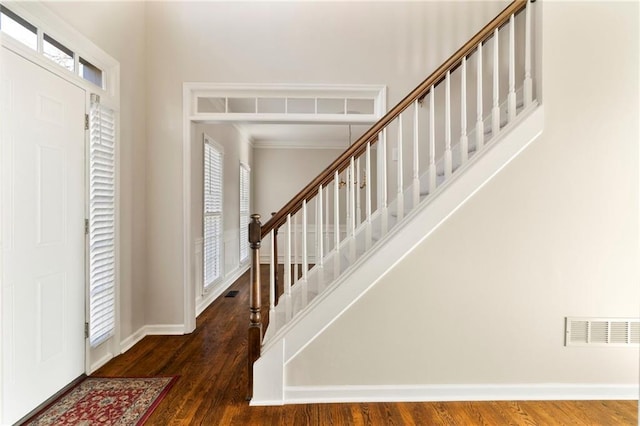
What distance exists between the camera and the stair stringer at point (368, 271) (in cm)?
204

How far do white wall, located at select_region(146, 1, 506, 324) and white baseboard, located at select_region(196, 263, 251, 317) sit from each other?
2.39ft

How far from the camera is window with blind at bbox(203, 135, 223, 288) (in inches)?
165

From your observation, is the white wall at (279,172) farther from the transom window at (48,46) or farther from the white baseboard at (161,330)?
the transom window at (48,46)

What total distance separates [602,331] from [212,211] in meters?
4.11

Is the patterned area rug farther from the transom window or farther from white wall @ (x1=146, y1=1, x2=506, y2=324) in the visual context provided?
the transom window

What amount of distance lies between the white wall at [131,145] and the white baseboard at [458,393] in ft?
5.64

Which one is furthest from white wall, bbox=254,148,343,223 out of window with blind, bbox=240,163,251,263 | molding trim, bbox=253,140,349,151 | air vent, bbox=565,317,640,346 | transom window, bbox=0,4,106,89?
air vent, bbox=565,317,640,346

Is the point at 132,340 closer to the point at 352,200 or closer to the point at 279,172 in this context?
the point at 352,200

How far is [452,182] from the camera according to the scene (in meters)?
2.06

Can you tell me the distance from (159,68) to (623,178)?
3862mm

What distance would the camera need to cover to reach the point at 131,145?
2971mm

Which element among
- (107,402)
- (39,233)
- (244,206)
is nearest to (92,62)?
(39,233)

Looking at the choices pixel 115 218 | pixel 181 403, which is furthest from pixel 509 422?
pixel 115 218

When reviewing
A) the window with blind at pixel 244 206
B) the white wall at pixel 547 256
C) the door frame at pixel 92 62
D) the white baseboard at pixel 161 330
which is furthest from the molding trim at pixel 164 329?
the window with blind at pixel 244 206
